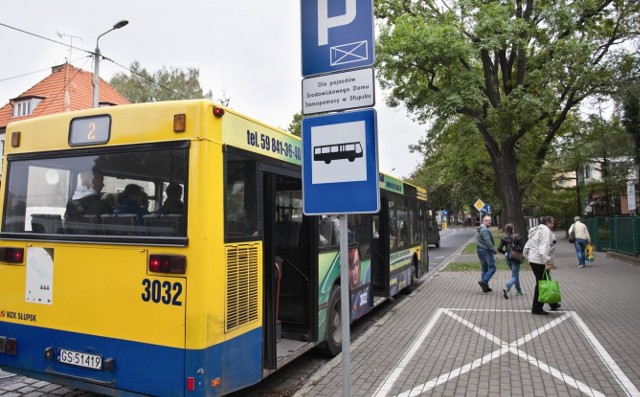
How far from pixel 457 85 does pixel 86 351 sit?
1605 cm

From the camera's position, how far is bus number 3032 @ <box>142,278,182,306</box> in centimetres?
368

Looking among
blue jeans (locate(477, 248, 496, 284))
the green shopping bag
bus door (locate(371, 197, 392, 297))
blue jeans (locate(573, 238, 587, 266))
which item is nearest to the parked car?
blue jeans (locate(573, 238, 587, 266))

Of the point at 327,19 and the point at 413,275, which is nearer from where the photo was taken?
the point at 327,19

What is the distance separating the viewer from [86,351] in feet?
13.1

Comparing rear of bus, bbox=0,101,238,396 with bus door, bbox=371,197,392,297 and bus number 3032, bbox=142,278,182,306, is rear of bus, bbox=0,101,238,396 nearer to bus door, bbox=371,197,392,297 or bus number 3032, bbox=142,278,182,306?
bus number 3032, bbox=142,278,182,306

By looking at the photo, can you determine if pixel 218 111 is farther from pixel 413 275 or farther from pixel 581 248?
pixel 581 248

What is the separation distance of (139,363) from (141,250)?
878 millimetres

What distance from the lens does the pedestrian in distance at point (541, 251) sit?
879cm

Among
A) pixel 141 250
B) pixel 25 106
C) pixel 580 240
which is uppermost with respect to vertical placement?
pixel 25 106

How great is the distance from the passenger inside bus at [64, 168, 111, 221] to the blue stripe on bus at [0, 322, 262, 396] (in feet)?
3.33

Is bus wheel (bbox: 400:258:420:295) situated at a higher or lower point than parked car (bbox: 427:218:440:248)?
lower

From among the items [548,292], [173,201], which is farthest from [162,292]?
[548,292]

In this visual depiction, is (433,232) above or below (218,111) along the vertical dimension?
below

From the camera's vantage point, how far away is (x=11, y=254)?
441 cm
